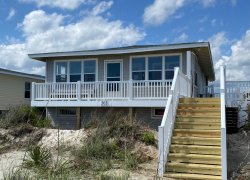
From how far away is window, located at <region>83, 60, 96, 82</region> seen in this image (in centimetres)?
1959

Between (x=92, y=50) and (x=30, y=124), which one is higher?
(x=92, y=50)

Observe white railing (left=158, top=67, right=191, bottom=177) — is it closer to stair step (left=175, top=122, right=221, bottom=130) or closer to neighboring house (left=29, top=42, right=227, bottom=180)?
neighboring house (left=29, top=42, right=227, bottom=180)

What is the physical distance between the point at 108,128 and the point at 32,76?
638 inches

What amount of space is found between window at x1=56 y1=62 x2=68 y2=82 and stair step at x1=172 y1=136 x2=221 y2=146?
1050 centimetres

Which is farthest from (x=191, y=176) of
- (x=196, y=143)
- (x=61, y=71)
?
(x=61, y=71)

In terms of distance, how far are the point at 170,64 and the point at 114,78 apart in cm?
330

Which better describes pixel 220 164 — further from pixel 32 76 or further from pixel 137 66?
pixel 32 76

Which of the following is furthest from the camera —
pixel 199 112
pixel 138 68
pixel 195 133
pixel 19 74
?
pixel 19 74

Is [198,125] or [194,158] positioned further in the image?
[198,125]

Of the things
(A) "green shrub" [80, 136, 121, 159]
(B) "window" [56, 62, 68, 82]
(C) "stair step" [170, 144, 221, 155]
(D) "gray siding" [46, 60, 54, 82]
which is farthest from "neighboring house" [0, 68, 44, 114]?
(C) "stair step" [170, 144, 221, 155]

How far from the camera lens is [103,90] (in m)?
17.1

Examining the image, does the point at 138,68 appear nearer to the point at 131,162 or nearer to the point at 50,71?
the point at 50,71

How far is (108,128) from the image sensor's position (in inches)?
552

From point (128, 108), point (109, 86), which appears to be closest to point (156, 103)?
point (128, 108)
